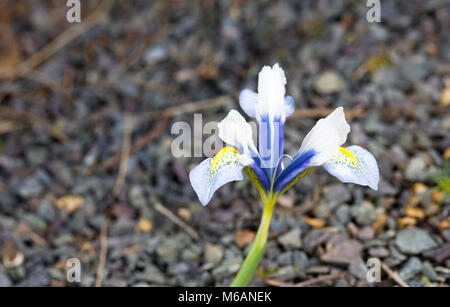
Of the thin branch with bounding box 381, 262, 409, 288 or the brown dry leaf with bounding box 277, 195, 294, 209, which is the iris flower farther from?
the brown dry leaf with bounding box 277, 195, 294, 209

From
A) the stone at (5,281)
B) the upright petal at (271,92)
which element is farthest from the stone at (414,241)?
the stone at (5,281)

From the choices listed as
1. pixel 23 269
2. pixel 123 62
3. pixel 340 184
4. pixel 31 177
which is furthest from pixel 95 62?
pixel 340 184

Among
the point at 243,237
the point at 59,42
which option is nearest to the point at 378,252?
the point at 243,237

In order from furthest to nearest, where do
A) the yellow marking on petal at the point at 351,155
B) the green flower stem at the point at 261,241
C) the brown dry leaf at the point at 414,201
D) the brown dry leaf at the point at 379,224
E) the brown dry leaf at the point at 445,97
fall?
1. the brown dry leaf at the point at 445,97
2. the brown dry leaf at the point at 414,201
3. the brown dry leaf at the point at 379,224
4. the green flower stem at the point at 261,241
5. the yellow marking on petal at the point at 351,155

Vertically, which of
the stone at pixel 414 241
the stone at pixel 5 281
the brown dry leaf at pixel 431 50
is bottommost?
the stone at pixel 5 281

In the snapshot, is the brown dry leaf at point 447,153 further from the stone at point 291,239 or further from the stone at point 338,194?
the stone at point 291,239

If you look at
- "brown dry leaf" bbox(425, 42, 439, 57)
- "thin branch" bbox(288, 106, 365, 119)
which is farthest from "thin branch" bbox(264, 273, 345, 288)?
"brown dry leaf" bbox(425, 42, 439, 57)

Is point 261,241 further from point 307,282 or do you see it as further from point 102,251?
point 102,251
